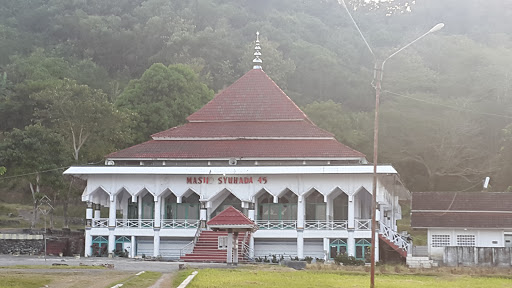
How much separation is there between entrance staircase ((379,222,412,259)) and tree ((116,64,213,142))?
987 inches

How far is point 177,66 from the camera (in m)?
72.6

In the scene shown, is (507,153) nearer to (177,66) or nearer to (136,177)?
(177,66)

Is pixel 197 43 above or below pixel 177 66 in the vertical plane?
above

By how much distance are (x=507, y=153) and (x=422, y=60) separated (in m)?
21.5

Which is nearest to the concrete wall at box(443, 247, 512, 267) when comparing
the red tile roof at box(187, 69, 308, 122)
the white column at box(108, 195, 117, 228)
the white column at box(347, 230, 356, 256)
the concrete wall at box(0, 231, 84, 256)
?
the white column at box(347, 230, 356, 256)

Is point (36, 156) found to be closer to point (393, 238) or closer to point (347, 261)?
→ point (393, 238)

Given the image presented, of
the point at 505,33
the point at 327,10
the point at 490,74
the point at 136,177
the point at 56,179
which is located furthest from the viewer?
the point at 327,10

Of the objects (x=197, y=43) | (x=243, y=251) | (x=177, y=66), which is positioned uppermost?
(x=197, y=43)

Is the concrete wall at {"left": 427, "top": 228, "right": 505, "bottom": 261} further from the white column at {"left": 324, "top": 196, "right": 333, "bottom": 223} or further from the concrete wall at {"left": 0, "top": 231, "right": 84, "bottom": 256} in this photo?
the concrete wall at {"left": 0, "top": 231, "right": 84, "bottom": 256}

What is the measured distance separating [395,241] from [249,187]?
8066 millimetres

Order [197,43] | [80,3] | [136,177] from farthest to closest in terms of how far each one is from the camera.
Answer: [80,3]
[197,43]
[136,177]

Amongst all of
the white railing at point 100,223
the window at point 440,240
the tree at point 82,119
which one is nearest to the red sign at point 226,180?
the white railing at point 100,223

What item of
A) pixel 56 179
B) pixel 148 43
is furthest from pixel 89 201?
pixel 148 43

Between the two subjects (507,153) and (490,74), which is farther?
(490,74)
